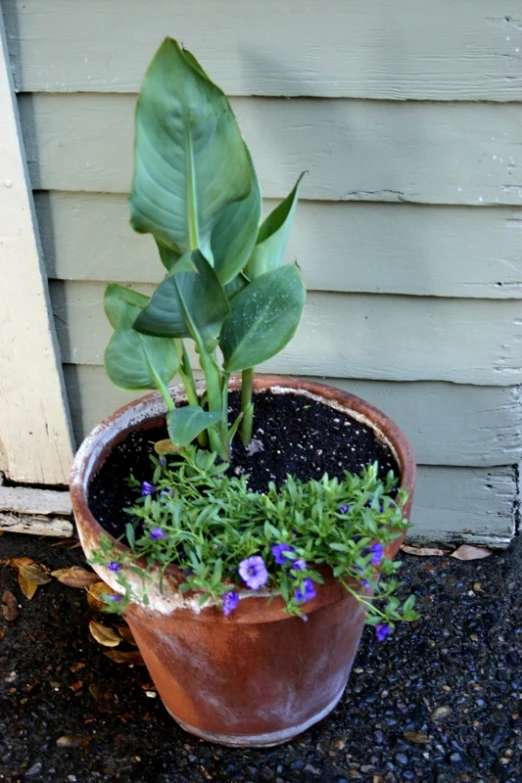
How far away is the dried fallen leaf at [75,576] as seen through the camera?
199cm

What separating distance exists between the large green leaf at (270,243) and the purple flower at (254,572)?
1.60ft

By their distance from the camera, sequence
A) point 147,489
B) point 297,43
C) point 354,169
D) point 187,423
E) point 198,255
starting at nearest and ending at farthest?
point 198,255
point 187,423
point 147,489
point 297,43
point 354,169

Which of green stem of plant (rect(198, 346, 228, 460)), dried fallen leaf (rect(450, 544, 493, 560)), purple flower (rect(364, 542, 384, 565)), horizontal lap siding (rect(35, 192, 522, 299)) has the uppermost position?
horizontal lap siding (rect(35, 192, 522, 299))

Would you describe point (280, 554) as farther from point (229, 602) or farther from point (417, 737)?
point (417, 737)

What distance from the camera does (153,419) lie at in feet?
5.35

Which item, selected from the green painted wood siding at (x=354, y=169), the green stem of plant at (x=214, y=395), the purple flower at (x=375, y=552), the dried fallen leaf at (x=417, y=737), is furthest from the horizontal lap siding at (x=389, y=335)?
the dried fallen leaf at (x=417, y=737)

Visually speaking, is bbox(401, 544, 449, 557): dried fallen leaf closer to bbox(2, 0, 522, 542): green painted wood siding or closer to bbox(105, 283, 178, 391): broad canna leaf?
bbox(2, 0, 522, 542): green painted wood siding

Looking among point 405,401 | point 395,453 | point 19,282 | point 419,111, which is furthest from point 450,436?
point 19,282

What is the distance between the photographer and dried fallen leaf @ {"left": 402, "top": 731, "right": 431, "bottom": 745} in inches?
63.3

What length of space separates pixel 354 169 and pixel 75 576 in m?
1.17

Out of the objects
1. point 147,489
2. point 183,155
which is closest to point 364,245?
point 183,155

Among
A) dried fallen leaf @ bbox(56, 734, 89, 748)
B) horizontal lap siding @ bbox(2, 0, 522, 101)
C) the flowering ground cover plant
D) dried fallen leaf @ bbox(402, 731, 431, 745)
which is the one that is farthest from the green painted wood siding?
dried fallen leaf @ bbox(56, 734, 89, 748)

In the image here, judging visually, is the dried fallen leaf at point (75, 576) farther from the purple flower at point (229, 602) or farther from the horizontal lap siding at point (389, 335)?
the purple flower at point (229, 602)

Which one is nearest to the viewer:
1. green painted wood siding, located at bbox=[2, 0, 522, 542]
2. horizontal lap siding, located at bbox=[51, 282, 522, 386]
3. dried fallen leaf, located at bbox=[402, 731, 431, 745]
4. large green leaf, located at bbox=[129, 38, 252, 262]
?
large green leaf, located at bbox=[129, 38, 252, 262]
